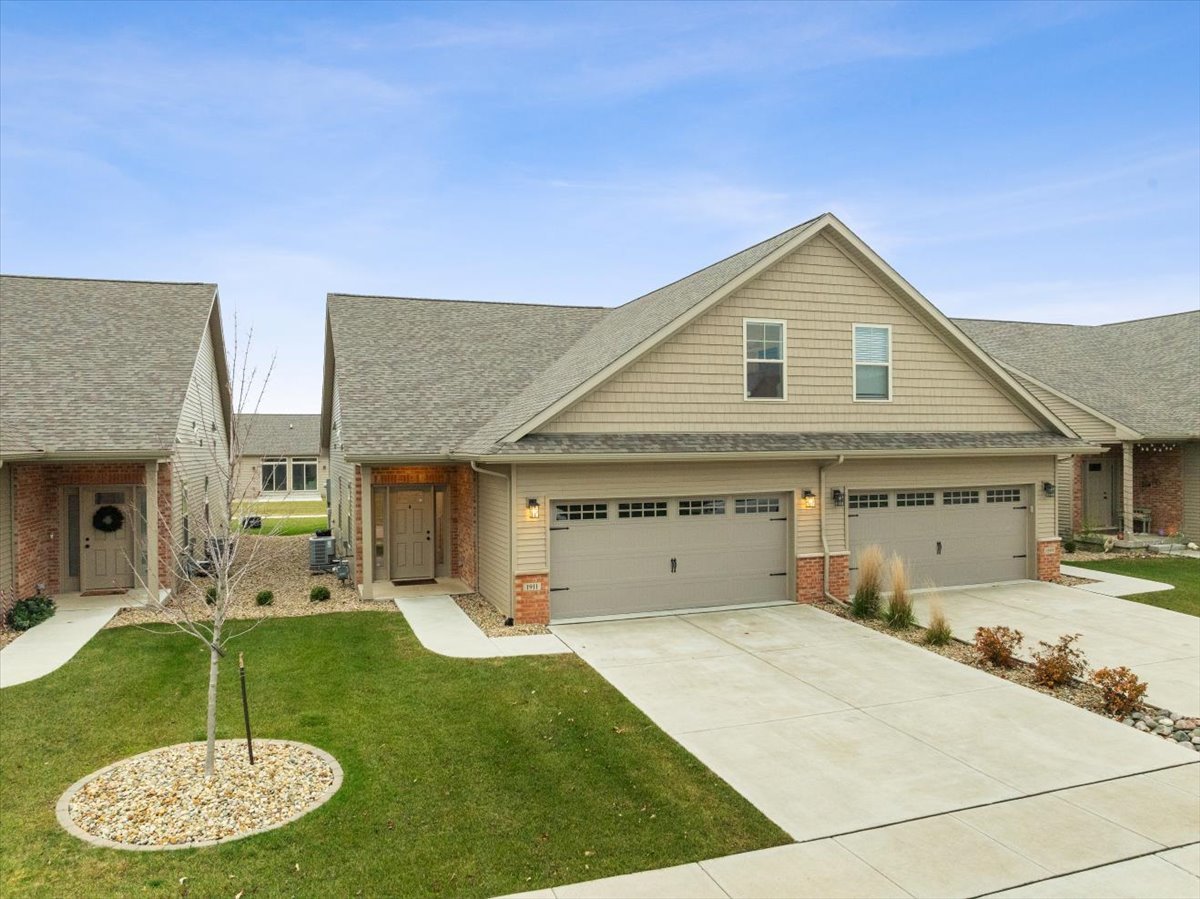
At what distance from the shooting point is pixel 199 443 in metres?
19.3

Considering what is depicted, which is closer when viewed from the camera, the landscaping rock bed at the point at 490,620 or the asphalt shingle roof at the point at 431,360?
the landscaping rock bed at the point at 490,620

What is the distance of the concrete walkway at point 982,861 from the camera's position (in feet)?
17.0

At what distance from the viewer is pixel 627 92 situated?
1048 inches

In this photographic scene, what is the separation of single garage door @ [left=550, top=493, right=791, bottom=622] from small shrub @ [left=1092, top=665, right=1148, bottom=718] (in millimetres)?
6116

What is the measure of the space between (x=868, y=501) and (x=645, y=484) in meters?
4.99

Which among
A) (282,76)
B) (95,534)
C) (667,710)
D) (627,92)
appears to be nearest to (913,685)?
(667,710)

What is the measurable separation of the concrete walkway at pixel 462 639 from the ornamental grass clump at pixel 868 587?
17.8ft

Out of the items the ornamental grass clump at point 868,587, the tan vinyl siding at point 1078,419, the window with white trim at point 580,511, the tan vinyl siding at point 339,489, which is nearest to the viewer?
the window with white trim at point 580,511

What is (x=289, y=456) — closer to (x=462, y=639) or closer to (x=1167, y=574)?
(x=462, y=639)

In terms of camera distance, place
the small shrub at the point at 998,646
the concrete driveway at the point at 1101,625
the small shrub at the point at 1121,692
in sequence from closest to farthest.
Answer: the small shrub at the point at 1121,692
the concrete driveway at the point at 1101,625
the small shrub at the point at 998,646

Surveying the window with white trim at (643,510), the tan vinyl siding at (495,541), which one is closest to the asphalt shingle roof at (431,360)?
the tan vinyl siding at (495,541)

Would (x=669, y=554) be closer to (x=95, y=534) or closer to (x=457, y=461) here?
(x=457, y=461)

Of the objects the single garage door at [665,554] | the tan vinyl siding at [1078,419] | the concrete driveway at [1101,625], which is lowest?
the concrete driveway at [1101,625]

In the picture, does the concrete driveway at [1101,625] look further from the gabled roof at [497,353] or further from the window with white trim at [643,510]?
the window with white trim at [643,510]
